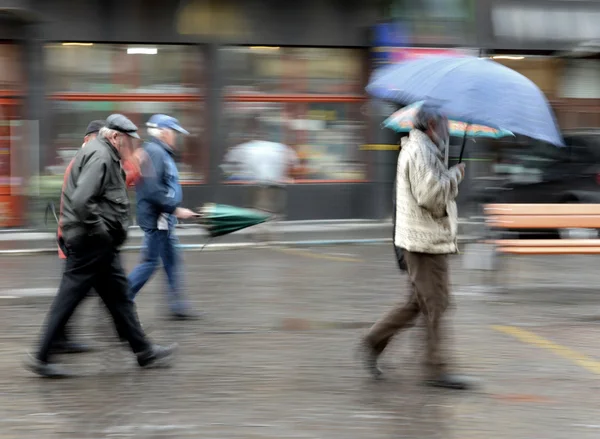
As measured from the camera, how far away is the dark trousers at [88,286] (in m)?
6.42

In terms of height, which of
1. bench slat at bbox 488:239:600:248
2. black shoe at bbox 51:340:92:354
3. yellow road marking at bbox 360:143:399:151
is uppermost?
yellow road marking at bbox 360:143:399:151

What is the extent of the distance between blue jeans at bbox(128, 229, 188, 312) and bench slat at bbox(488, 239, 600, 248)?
354 centimetres

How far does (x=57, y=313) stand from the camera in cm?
644

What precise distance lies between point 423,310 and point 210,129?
11.9 meters

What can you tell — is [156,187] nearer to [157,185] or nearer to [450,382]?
[157,185]

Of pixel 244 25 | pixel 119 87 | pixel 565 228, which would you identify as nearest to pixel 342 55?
pixel 244 25

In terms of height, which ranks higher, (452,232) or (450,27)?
(450,27)

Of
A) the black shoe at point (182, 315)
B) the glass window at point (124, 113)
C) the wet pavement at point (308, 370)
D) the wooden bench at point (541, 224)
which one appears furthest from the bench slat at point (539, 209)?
the glass window at point (124, 113)

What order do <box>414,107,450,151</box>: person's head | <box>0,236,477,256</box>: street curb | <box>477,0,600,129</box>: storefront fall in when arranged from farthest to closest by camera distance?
<box>477,0,600,129</box>: storefront < <box>0,236,477,256</box>: street curb < <box>414,107,450,151</box>: person's head

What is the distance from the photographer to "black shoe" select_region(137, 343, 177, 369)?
6.71 metres

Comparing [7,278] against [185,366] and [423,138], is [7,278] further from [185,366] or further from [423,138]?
[423,138]

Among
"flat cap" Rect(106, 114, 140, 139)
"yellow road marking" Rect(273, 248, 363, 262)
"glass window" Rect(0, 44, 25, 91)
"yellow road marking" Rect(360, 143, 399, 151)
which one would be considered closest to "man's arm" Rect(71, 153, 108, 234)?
"flat cap" Rect(106, 114, 140, 139)

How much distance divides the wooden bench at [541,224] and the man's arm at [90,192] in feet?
16.6

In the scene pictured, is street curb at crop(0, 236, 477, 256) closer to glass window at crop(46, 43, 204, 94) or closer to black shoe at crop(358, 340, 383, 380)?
glass window at crop(46, 43, 204, 94)
